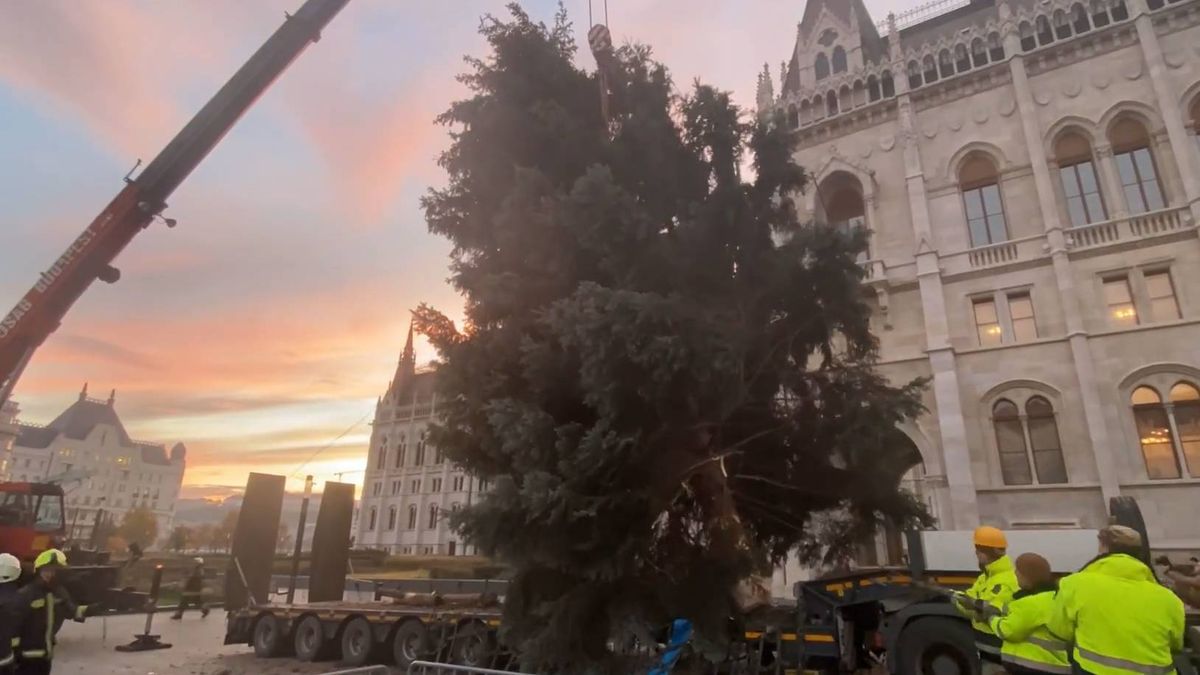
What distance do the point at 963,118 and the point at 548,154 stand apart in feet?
60.0

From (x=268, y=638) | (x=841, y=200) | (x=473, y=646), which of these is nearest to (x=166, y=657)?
(x=268, y=638)

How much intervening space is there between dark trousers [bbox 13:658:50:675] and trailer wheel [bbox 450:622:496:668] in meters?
5.84

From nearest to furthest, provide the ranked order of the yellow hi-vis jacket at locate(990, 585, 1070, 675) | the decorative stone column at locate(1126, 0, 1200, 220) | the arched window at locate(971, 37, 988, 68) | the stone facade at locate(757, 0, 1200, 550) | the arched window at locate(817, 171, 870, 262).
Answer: the yellow hi-vis jacket at locate(990, 585, 1070, 675), the stone facade at locate(757, 0, 1200, 550), the decorative stone column at locate(1126, 0, 1200, 220), the arched window at locate(971, 37, 988, 68), the arched window at locate(817, 171, 870, 262)

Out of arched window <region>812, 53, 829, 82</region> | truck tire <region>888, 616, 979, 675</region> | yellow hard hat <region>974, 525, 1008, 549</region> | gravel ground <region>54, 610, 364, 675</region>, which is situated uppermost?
arched window <region>812, 53, 829, 82</region>

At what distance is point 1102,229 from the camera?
18.5 m

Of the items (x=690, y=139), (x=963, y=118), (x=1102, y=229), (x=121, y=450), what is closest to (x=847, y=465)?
(x=690, y=139)

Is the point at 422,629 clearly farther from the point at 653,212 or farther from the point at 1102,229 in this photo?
the point at 1102,229

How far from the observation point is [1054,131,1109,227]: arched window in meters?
19.2

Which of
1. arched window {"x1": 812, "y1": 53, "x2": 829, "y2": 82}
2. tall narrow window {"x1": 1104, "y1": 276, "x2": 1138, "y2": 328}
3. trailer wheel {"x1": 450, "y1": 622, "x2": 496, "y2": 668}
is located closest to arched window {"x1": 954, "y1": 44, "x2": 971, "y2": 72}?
arched window {"x1": 812, "y1": 53, "x2": 829, "y2": 82}

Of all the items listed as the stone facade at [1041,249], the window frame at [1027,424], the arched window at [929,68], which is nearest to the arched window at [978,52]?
the stone facade at [1041,249]

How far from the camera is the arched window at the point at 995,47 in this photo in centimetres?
2144

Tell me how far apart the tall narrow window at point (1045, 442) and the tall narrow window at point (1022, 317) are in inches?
76.8

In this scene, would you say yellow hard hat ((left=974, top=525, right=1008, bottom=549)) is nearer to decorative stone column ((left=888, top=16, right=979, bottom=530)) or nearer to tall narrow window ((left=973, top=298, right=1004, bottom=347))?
decorative stone column ((left=888, top=16, right=979, bottom=530))

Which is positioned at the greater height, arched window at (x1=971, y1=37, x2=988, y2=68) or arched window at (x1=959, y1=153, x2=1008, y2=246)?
arched window at (x1=971, y1=37, x2=988, y2=68)
